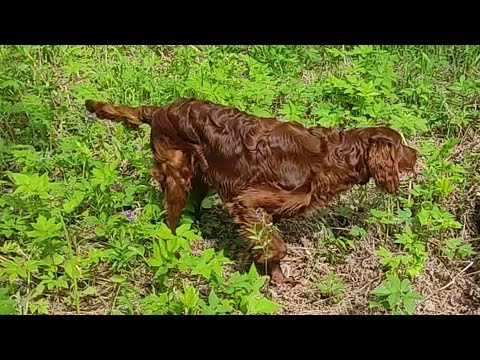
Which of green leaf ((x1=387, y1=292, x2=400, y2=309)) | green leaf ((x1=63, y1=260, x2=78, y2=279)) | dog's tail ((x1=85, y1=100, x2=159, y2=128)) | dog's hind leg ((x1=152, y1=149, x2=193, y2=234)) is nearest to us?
green leaf ((x1=387, y1=292, x2=400, y2=309))

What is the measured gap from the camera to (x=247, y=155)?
4.05 metres

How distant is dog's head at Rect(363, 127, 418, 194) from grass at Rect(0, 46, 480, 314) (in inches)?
15.5

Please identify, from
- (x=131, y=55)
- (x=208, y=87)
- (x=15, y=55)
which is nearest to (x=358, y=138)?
(x=208, y=87)

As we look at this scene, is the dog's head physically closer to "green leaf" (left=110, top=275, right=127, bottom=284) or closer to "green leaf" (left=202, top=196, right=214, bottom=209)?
"green leaf" (left=202, top=196, right=214, bottom=209)

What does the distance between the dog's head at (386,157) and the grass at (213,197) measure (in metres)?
0.39

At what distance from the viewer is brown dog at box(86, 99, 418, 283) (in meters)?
4.02

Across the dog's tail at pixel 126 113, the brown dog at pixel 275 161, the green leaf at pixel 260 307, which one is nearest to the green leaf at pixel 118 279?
the brown dog at pixel 275 161

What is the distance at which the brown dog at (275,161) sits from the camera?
402cm

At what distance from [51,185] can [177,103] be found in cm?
90

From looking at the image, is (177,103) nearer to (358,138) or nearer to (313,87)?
(358,138)

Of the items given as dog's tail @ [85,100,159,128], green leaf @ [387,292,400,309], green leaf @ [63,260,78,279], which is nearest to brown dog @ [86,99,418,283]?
dog's tail @ [85,100,159,128]

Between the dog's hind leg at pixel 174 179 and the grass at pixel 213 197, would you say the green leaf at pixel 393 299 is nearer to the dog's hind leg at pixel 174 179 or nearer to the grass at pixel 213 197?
the grass at pixel 213 197

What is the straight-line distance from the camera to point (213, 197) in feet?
15.7

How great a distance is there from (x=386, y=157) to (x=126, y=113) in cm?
168
